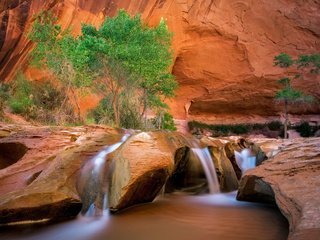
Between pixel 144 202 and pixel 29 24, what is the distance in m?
14.7

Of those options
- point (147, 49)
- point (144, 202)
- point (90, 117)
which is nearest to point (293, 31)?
point (147, 49)

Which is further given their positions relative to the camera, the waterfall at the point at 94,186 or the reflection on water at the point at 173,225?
the waterfall at the point at 94,186

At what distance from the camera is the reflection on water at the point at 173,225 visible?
4.52 meters

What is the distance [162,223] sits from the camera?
5.17 meters

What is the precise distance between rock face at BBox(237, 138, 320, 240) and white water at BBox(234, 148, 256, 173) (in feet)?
10.2

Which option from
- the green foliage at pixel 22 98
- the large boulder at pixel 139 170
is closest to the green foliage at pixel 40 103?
the green foliage at pixel 22 98

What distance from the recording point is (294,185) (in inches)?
197

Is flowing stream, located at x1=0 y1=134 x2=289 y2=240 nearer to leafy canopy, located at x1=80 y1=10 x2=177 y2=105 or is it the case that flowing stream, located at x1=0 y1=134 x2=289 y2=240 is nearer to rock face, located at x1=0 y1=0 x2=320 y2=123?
leafy canopy, located at x1=80 y1=10 x2=177 y2=105

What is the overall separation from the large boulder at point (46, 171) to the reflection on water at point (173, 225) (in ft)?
0.84

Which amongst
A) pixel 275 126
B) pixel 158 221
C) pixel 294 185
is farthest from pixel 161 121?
pixel 294 185

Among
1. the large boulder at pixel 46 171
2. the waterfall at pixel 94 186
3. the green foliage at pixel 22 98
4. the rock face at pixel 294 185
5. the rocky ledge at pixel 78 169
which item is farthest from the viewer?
the green foliage at pixel 22 98

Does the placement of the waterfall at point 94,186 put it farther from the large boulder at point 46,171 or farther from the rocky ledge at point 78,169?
the large boulder at point 46,171

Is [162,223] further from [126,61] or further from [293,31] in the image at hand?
[293,31]

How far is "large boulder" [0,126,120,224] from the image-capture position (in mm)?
4891
